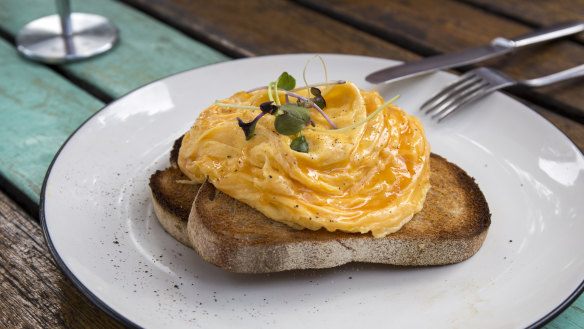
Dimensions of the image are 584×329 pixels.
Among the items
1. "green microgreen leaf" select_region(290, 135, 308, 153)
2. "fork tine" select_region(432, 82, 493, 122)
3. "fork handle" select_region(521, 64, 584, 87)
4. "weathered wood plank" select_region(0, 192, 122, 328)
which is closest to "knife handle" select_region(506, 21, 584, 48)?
"fork handle" select_region(521, 64, 584, 87)

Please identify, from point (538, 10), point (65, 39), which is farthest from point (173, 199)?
point (538, 10)

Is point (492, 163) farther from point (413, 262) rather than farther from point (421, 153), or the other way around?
point (413, 262)

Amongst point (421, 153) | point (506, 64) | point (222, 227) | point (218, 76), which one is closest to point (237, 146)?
point (222, 227)

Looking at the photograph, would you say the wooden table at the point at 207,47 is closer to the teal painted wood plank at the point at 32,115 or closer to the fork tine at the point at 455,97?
the teal painted wood plank at the point at 32,115

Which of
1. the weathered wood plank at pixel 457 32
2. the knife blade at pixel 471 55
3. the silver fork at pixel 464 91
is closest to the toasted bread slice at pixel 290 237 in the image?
the silver fork at pixel 464 91

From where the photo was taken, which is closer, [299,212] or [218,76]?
[299,212]

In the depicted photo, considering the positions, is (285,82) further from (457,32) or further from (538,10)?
(538,10)

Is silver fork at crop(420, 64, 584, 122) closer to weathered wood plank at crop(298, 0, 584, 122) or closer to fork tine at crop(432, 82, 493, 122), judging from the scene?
fork tine at crop(432, 82, 493, 122)
